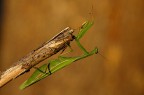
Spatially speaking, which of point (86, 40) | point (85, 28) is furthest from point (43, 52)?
point (86, 40)

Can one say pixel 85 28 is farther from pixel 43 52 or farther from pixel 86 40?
pixel 86 40

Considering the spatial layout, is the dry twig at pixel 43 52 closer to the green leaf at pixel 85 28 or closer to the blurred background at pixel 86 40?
the green leaf at pixel 85 28

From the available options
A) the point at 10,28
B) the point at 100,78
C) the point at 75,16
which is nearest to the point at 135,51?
the point at 100,78

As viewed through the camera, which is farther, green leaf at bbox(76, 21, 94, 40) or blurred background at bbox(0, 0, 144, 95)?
blurred background at bbox(0, 0, 144, 95)

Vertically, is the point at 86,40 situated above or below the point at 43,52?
above

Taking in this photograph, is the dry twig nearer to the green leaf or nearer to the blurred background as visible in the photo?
the green leaf

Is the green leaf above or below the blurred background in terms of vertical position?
below

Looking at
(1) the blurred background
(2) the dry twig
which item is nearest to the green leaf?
(2) the dry twig

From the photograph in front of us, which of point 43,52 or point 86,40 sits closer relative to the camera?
point 43,52

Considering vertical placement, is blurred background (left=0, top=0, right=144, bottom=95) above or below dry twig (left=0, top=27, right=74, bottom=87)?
above
